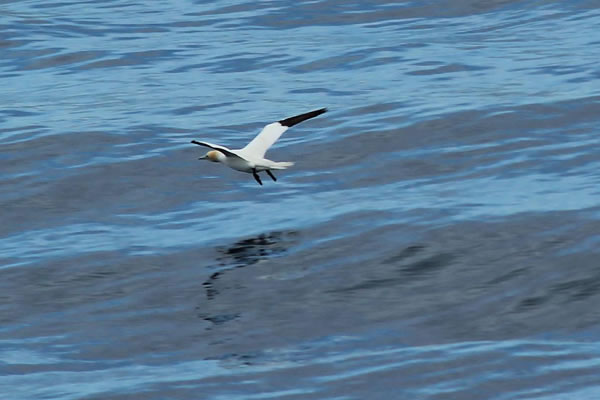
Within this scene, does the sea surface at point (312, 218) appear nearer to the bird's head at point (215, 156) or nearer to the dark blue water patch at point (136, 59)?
the dark blue water patch at point (136, 59)

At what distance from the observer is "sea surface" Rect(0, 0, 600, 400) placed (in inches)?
741

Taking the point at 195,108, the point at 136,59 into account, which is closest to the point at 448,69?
the point at 195,108

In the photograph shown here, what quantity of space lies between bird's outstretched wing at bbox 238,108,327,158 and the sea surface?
1.36m

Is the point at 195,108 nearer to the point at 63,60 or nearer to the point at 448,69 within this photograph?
the point at 448,69

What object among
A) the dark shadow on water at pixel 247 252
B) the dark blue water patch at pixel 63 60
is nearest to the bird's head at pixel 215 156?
the dark shadow on water at pixel 247 252

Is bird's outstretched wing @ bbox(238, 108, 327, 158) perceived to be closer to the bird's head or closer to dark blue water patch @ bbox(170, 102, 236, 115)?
the bird's head

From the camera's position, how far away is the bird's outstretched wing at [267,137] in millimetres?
25156

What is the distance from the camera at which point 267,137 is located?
83.8ft

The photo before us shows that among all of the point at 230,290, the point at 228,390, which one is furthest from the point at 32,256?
the point at 228,390

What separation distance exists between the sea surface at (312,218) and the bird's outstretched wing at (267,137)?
136 centimetres

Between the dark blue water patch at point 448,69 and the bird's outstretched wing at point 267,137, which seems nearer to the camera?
the bird's outstretched wing at point 267,137

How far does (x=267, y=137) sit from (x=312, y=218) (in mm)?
1781

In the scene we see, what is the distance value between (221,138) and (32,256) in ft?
27.8

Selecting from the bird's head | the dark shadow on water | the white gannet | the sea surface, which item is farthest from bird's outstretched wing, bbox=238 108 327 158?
the dark shadow on water
